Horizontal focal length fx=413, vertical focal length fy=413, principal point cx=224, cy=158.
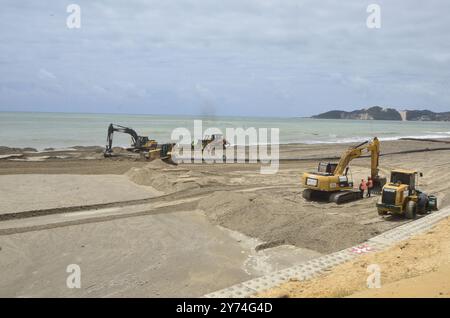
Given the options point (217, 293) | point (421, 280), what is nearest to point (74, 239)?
point (217, 293)

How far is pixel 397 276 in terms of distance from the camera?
8539mm

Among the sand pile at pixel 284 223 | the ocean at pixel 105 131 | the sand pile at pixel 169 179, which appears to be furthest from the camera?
the ocean at pixel 105 131

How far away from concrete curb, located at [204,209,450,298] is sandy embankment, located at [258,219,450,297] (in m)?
0.40

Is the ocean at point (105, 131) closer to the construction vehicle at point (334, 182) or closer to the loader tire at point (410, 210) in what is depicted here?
the construction vehicle at point (334, 182)

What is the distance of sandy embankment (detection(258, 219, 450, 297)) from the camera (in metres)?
6.99

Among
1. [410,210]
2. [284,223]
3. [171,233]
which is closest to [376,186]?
[410,210]

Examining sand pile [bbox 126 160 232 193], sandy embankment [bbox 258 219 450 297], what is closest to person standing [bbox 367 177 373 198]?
sandy embankment [bbox 258 219 450 297]

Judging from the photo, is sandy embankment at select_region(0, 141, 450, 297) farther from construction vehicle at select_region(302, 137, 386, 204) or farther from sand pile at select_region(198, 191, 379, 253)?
construction vehicle at select_region(302, 137, 386, 204)

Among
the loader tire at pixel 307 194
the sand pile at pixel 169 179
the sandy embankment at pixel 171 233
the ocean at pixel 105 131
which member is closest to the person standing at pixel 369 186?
the sandy embankment at pixel 171 233

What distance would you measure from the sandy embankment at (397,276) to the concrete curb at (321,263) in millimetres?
405

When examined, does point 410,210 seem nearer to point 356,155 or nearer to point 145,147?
point 356,155

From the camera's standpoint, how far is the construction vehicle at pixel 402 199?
1402 cm

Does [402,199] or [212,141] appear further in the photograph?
[212,141]

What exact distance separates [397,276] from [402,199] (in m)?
6.14
